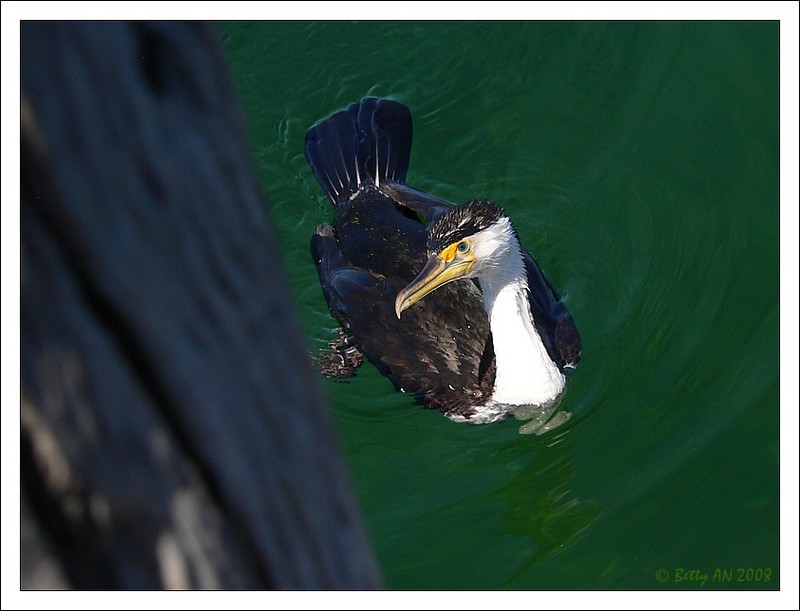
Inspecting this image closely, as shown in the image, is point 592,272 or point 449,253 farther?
point 592,272

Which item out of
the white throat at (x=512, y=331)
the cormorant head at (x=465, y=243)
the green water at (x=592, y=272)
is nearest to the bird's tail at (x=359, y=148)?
the green water at (x=592, y=272)

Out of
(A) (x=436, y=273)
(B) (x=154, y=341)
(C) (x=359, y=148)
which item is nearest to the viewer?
(B) (x=154, y=341)

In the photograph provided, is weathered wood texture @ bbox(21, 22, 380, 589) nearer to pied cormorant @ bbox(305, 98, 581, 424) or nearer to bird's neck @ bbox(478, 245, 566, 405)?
pied cormorant @ bbox(305, 98, 581, 424)

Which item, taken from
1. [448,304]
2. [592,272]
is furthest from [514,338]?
[592,272]

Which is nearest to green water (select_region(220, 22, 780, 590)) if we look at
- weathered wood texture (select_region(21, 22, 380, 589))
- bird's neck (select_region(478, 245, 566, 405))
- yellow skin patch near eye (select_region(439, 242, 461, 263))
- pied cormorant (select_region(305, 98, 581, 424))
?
pied cormorant (select_region(305, 98, 581, 424))

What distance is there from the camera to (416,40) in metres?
5.26

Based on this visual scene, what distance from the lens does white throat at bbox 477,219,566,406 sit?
13.0ft

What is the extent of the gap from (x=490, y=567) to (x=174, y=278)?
12.5 ft

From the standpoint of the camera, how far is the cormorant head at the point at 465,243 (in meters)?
3.91

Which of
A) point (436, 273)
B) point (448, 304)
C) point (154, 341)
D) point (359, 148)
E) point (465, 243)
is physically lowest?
point (154, 341)

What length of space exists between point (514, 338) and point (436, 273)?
1.52ft

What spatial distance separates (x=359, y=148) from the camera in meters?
4.93

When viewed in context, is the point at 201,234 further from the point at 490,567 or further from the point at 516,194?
the point at 516,194

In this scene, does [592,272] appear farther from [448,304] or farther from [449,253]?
[449,253]
